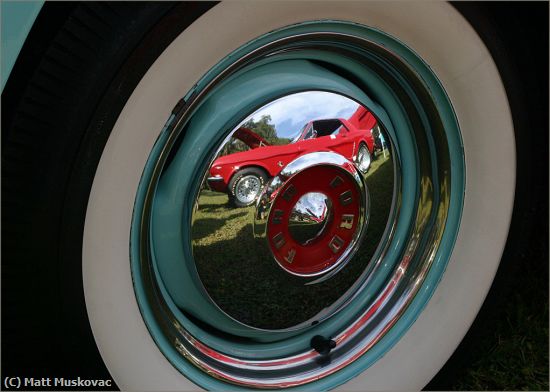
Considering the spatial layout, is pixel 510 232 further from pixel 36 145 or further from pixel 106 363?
pixel 36 145

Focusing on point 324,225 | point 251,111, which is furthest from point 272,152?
point 324,225

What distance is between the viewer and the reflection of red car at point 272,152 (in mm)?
1097

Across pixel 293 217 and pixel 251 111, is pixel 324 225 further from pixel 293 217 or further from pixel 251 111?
pixel 251 111

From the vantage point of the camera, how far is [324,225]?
1.23 meters

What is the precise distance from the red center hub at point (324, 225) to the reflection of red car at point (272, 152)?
0.05 meters

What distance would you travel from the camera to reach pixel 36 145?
830 millimetres

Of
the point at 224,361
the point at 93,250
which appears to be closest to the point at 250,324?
the point at 224,361

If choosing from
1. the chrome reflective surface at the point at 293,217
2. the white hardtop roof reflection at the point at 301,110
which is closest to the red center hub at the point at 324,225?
the chrome reflective surface at the point at 293,217

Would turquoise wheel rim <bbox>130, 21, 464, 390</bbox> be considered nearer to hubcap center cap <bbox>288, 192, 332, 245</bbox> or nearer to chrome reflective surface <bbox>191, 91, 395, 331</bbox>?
chrome reflective surface <bbox>191, 91, 395, 331</bbox>

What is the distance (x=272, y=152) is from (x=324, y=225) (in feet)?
0.74

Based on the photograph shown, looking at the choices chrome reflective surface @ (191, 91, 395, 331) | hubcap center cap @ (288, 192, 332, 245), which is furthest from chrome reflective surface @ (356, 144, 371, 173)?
hubcap center cap @ (288, 192, 332, 245)

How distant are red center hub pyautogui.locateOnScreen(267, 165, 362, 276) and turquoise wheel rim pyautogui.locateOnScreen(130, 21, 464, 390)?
0.15m

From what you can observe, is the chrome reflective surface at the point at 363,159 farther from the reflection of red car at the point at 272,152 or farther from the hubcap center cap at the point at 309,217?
the hubcap center cap at the point at 309,217

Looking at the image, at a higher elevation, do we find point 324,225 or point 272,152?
point 272,152
